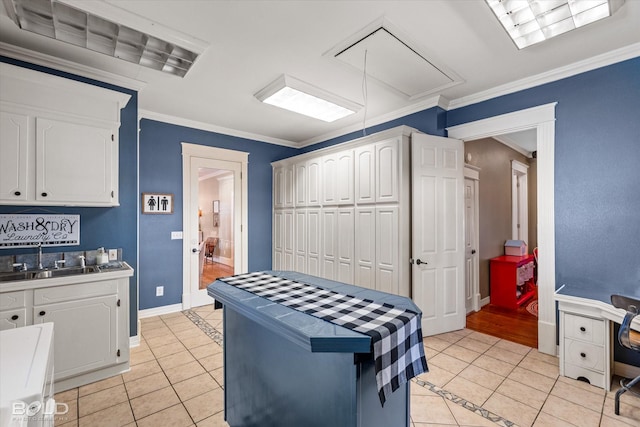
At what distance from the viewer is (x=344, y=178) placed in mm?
3975

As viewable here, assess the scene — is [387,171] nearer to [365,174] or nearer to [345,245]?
[365,174]

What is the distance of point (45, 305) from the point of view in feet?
7.39

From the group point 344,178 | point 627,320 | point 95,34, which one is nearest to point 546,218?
point 627,320

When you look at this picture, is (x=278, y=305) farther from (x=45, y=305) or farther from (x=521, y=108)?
(x=521, y=108)

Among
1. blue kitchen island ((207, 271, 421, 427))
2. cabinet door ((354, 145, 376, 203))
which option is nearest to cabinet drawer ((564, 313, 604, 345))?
blue kitchen island ((207, 271, 421, 427))

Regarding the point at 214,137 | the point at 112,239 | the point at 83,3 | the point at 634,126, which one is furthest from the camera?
the point at 214,137

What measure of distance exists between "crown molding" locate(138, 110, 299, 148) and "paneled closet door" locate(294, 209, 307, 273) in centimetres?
151

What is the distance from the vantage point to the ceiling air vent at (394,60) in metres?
2.29

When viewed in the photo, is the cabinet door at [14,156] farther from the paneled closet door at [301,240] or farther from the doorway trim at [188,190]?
the paneled closet door at [301,240]

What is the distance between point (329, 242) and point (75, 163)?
2949mm

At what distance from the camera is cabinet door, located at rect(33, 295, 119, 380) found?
229 cm

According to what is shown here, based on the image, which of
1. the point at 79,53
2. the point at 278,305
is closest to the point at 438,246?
the point at 278,305

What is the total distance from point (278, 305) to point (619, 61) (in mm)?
3526

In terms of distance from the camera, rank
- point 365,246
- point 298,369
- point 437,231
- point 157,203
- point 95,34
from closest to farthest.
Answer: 1. point 298,369
2. point 95,34
3. point 437,231
4. point 365,246
5. point 157,203
